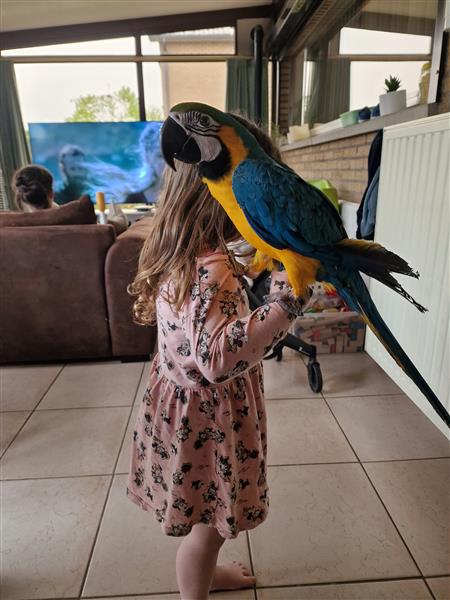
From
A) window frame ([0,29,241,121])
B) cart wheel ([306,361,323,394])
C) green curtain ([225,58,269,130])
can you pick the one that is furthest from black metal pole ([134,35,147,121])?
cart wheel ([306,361,323,394])

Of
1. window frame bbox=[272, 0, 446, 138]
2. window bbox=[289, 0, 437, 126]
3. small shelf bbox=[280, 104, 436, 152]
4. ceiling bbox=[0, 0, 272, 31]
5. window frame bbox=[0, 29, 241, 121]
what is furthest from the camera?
window frame bbox=[0, 29, 241, 121]

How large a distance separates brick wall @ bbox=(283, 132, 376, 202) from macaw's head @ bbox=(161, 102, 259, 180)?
195cm

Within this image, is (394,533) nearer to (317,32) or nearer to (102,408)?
(102,408)

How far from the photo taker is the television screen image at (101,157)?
493cm

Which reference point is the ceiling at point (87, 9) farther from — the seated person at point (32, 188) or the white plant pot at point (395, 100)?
the white plant pot at point (395, 100)

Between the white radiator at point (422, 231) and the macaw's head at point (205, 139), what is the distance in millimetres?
919

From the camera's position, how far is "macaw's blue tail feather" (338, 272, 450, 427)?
500 mm

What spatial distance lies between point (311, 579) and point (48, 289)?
65.0 inches

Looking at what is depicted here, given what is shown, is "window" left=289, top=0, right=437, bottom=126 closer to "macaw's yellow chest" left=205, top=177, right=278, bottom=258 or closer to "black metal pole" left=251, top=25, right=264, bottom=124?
"black metal pole" left=251, top=25, right=264, bottom=124

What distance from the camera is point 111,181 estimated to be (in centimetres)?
508

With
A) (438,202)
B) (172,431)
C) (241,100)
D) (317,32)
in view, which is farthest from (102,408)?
(241,100)

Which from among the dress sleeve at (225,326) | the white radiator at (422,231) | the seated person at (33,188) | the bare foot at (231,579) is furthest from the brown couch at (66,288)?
the dress sleeve at (225,326)

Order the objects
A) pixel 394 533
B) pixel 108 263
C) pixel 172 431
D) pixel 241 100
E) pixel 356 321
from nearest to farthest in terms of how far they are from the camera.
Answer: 1. pixel 172 431
2. pixel 394 533
3. pixel 108 263
4. pixel 356 321
5. pixel 241 100

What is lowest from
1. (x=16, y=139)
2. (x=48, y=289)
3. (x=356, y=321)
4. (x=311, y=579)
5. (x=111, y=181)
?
(x=311, y=579)
